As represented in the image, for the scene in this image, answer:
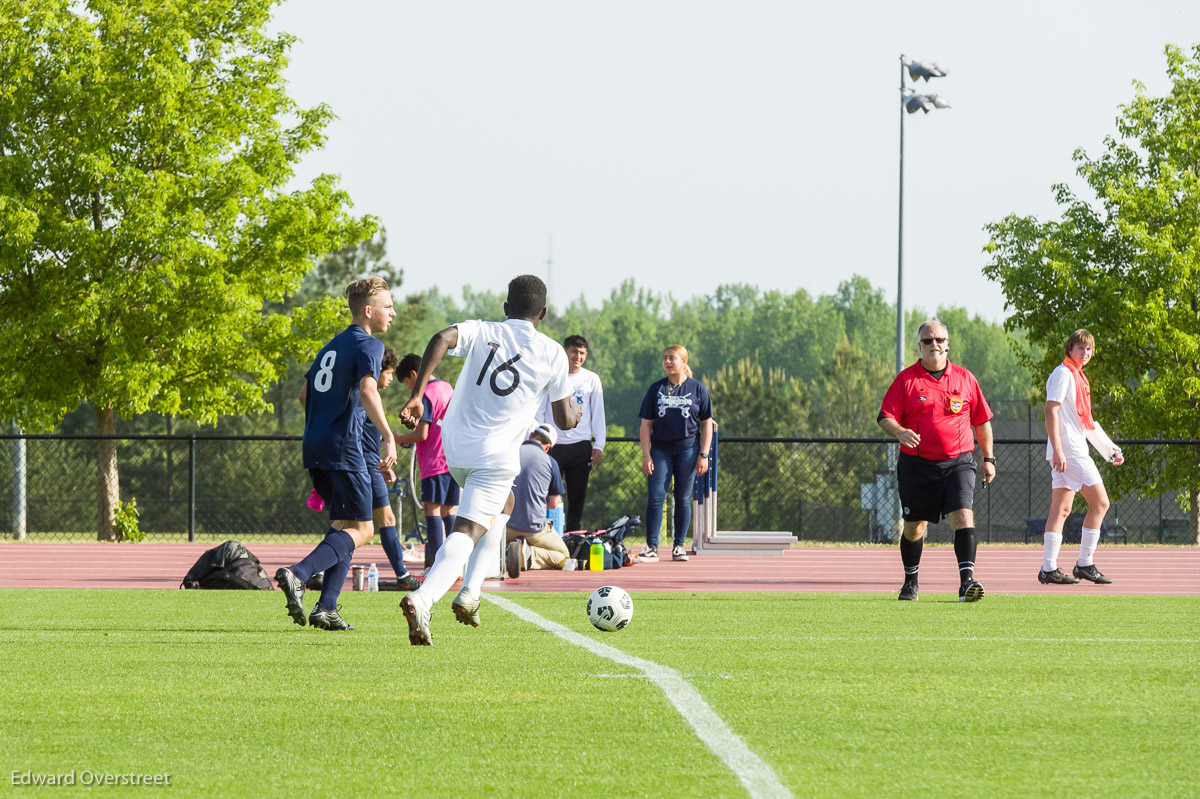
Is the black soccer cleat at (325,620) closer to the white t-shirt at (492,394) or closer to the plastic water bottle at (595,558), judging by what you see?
the white t-shirt at (492,394)

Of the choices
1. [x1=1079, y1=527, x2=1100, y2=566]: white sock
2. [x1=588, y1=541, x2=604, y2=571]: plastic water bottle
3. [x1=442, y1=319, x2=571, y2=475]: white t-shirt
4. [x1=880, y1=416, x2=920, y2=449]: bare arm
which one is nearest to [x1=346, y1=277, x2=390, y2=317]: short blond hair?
[x1=442, y1=319, x2=571, y2=475]: white t-shirt

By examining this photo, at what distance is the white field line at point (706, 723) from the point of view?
365cm

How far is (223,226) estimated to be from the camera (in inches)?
945

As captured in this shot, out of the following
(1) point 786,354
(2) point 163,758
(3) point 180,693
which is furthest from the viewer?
(1) point 786,354

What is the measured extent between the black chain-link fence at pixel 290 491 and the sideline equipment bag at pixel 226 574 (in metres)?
16.7

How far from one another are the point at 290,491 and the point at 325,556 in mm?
35872

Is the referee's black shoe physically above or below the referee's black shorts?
below

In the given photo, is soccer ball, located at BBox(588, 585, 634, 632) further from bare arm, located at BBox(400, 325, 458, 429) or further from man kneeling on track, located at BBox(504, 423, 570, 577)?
man kneeling on track, located at BBox(504, 423, 570, 577)

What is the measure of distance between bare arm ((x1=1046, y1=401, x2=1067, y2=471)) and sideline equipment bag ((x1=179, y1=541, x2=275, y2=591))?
6436 mm

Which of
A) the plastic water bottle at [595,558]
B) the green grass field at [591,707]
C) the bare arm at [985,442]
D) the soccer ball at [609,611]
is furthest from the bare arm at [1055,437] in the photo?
the soccer ball at [609,611]

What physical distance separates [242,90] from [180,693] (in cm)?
2082

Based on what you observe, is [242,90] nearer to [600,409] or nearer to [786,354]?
[600,409]

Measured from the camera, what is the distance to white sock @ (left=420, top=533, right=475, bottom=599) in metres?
6.70

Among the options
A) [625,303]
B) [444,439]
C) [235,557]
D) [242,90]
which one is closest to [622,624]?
[444,439]
